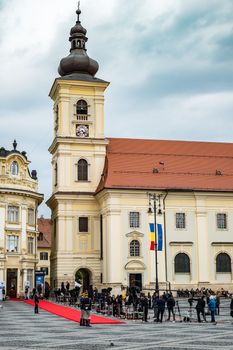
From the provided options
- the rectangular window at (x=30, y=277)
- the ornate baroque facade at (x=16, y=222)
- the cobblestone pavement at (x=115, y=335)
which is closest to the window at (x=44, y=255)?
the ornate baroque facade at (x=16, y=222)

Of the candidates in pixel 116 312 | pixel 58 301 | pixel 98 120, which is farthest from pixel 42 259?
pixel 116 312

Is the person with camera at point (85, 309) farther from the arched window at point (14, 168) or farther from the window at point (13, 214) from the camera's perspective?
the arched window at point (14, 168)

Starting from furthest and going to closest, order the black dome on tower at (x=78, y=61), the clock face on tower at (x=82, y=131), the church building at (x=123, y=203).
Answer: the black dome on tower at (x=78, y=61)
the clock face on tower at (x=82, y=131)
the church building at (x=123, y=203)

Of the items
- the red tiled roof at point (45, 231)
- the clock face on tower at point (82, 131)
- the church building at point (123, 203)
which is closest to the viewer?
the church building at point (123, 203)

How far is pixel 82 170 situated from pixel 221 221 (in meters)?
15.1

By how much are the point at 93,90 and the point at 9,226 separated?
16.7 m

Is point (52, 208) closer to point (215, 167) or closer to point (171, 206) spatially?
point (171, 206)

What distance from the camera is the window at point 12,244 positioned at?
6058 centimetres

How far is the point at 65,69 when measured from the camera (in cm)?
6456

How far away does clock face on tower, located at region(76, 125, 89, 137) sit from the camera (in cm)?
6306

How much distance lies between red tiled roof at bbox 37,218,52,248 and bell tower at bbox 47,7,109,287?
29013mm

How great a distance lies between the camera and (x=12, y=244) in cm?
6088

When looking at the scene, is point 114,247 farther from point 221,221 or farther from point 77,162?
point 221,221

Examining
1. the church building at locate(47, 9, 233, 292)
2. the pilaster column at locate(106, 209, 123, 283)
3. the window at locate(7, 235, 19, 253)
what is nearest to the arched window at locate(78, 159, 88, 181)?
the church building at locate(47, 9, 233, 292)
